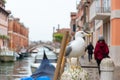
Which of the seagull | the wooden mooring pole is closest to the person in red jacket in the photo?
the wooden mooring pole

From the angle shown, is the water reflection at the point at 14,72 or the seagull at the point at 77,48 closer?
the seagull at the point at 77,48

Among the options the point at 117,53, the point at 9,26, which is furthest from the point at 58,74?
the point at 9,26

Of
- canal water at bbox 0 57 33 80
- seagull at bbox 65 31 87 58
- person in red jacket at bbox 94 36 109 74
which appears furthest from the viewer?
canal water at bbox 0 57 33 80

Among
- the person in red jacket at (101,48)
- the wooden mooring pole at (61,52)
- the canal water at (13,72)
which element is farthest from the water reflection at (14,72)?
the wooden mooring pole at (61,52)

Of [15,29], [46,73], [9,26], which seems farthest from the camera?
[15,29]

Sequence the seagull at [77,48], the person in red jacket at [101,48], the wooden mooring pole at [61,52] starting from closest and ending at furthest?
the seagull at [77,48] → the wooden mooring pole at [61,52] → the person in red jacket at [101,48]

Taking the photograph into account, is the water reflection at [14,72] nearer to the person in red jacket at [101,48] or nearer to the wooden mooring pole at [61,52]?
the person in red jacket at [101,48]

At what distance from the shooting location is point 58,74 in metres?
6.82

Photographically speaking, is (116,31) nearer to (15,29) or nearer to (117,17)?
(117,17)

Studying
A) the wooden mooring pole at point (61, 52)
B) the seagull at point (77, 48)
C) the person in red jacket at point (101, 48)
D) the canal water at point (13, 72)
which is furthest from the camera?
the canal water at point (13, 72)

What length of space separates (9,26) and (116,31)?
84155mm

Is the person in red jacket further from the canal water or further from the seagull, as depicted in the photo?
the canal water

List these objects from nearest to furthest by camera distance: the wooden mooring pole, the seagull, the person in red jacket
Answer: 1. the seagull
2. the wooden mooring pole
3. the person in red jacket

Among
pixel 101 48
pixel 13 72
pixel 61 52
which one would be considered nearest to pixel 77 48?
pixel 61 52
